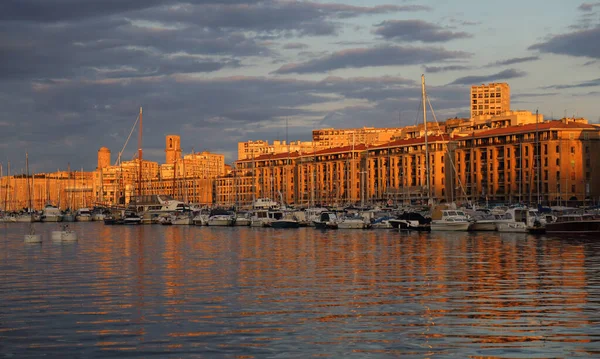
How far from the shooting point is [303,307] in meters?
29.2

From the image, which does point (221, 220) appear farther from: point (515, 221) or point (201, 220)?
point (515, 221)

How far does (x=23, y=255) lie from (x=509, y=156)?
129m

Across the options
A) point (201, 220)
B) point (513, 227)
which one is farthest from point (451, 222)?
point (201, 220)

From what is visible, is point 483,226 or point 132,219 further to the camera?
point 132,219

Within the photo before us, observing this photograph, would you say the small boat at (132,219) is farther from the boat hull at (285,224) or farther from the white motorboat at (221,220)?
the boat hull at (285,224)

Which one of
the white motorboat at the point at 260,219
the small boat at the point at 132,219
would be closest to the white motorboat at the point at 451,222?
the white motorboat at the point at 260,219

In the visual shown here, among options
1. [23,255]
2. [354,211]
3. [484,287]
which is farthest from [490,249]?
[354,211]

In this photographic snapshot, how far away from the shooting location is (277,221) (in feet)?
407

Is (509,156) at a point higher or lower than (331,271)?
higher

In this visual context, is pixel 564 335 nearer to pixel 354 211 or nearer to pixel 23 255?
pixel 23 255

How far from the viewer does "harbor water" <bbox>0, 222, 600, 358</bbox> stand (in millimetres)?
21828

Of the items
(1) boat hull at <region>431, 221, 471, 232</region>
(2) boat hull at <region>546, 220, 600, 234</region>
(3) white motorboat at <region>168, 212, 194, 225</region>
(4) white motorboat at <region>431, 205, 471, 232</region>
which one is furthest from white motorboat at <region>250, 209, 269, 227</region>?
(2) boat hull at <region>546, 220, 600, 234</region>

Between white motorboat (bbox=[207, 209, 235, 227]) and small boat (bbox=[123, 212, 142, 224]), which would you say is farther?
small boat (bbox=[123, 212, 142, 224])

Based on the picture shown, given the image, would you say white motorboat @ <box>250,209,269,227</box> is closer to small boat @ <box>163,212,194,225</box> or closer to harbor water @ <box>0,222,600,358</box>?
small boat @ <box>163,212,194,225</box>
